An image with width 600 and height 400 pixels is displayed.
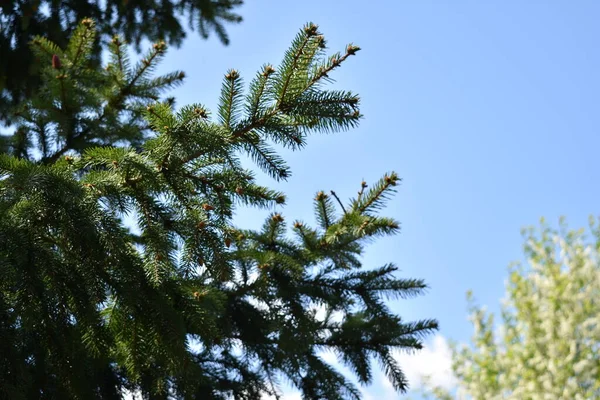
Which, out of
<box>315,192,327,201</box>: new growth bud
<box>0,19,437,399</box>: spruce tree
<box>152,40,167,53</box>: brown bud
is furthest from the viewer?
<box>152,40,167,53</box>: brown bud

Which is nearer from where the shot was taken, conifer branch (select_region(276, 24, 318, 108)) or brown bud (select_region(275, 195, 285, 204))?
conifer branch (select_region(276, 24, 318, 108))

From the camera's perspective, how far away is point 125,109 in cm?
351

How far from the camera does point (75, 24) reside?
3234mm

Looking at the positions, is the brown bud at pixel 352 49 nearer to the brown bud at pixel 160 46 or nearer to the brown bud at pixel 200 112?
the brown bud at pixel 200 112

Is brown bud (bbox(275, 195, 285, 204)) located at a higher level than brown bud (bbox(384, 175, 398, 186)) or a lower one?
lower

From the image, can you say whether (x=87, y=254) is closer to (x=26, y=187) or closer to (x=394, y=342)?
(x=26, y=187)

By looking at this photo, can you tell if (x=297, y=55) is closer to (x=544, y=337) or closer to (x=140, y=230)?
(x=140, y=230)

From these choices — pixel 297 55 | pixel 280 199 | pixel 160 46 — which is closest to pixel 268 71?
pixel 297 55

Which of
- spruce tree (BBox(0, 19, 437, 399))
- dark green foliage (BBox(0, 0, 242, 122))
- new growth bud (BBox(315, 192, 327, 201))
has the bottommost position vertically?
spruce tree (BBox(0, 19, 437, 399))

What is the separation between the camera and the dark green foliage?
2.01 metres

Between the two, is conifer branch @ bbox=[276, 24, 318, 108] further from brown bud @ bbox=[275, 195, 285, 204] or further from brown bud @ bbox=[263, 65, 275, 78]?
brown bud @ bbox=[275, 195, 285, 204]

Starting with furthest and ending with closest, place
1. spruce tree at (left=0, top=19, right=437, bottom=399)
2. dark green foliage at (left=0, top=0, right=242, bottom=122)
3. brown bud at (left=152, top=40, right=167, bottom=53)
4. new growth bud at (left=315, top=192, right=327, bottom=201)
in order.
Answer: brown bud at (left=152, top=40, right=167, bottom=53) < new growth bud at (left=315, top=192, right=327, bottom=201) < dark green foliage at (left=0, top=0, right=242, bottom=122) < spruce tree at (left=0, top=19, right=437, bottom=399)

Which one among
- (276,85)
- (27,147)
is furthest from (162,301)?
(27,147)

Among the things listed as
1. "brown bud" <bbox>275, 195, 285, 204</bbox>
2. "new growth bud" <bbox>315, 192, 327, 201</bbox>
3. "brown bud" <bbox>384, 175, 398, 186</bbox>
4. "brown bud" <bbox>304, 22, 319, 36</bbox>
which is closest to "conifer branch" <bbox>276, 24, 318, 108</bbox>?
"brown bud" <bbox>304, 22, 319, 36</bbox>
